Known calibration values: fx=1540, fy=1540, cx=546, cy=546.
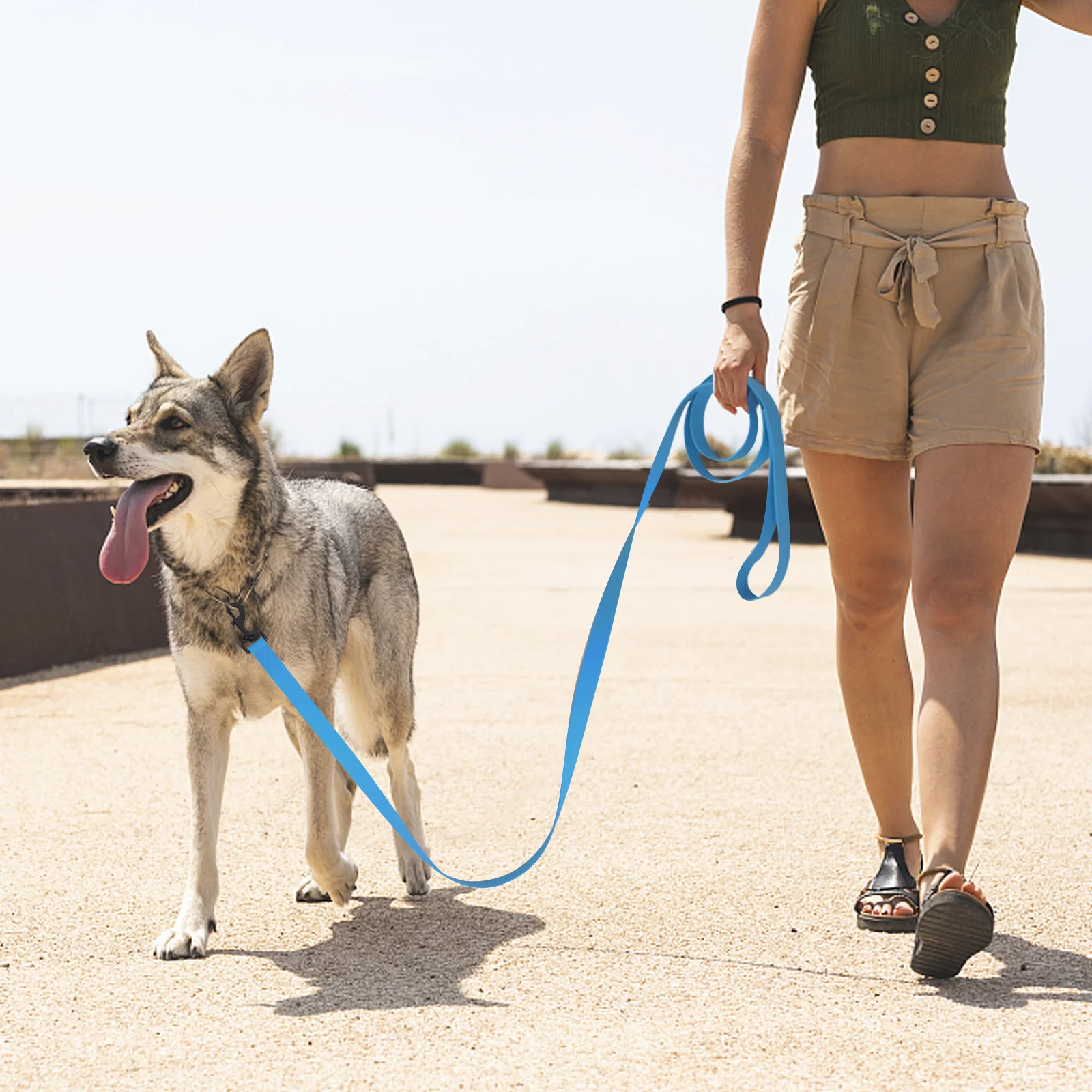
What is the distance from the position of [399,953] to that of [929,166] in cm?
250

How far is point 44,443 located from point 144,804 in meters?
22.5

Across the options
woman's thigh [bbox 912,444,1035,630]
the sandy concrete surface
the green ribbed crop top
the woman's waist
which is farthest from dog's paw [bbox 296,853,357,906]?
the green ribbed crop top

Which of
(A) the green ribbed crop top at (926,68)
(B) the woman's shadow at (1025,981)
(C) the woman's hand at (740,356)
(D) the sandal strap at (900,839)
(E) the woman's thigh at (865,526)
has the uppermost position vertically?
(A) the green ribbed crop top at (926,68)

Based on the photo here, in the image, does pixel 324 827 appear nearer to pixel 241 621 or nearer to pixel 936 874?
pixel 241 621

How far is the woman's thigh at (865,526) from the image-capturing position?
13.7 ft

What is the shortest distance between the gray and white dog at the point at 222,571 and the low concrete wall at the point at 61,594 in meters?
4.89

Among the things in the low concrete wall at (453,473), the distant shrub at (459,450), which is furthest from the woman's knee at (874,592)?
the distant shrub at (459,450)

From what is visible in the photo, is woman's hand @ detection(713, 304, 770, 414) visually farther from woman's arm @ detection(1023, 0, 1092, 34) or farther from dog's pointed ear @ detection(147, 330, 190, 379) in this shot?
dog's pointed ear @ detection(147, 330, 190, 379)

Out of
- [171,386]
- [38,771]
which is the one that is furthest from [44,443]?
[171,386]

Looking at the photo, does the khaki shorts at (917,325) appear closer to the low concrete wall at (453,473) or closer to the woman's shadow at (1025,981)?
the woman's shadow at (1025,981)

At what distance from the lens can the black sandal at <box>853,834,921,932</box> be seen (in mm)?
4203

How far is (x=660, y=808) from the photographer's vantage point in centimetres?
585

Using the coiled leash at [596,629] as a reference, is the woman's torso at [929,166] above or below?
above

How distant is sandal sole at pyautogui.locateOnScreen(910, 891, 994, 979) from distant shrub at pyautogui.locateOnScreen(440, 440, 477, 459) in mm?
34048
